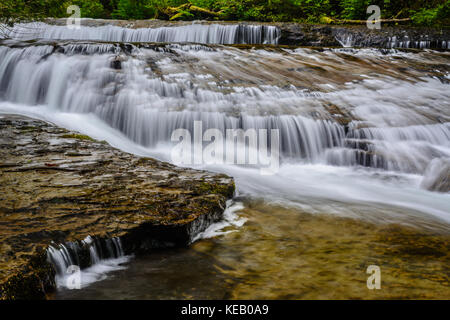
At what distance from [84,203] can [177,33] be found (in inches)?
386

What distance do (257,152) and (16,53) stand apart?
586cm

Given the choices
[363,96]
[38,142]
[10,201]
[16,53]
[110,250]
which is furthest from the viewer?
[16,53]

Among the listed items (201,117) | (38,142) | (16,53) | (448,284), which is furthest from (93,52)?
(448,284)

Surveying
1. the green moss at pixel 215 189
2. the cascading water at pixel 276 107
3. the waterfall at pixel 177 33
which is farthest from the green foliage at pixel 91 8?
the green moss at pixel 215 189

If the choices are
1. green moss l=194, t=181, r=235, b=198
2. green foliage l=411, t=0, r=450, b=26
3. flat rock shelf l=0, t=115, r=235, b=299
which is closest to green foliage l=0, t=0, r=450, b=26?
green foliage l=411, t=0, r=450, b=26

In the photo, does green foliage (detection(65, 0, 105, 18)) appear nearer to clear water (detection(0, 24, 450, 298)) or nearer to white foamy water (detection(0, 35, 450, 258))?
clear water (detection(0, 24, 450, 298))

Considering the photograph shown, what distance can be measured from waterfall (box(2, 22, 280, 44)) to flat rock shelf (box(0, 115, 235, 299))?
8.16m

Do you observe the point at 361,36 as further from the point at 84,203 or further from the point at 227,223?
the point at 84,203

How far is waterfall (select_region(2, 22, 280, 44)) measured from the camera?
429 inches

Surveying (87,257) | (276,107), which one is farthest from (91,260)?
(276,107)

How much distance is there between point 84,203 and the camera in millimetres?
2475

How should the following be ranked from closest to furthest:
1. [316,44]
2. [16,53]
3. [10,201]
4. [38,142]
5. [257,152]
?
[10,201] < [38,142] < [257,152] < [16,53] < [316,44]
